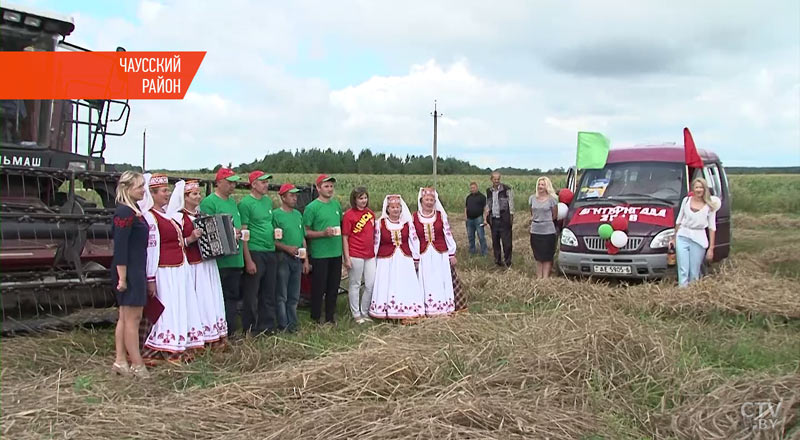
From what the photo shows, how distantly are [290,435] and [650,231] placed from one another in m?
6.49

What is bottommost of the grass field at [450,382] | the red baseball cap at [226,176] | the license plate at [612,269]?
the grass field at [450,382]

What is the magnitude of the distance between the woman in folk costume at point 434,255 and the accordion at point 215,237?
241cm

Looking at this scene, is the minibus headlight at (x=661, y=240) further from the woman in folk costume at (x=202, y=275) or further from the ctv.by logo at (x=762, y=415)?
the woman in folk costume at (x=202, y=275)

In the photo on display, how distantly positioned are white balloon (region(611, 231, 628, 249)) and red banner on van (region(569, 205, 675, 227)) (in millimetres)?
283

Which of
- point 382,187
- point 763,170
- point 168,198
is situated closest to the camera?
point 168,198

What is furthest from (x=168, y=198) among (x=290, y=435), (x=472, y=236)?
(x=472, y=236)

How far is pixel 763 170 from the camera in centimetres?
9600

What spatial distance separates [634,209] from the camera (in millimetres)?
9242

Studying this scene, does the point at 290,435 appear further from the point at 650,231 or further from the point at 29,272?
the point at 650,231

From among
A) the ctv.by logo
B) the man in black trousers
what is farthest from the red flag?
the ctv.by logo

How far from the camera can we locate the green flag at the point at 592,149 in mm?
10297

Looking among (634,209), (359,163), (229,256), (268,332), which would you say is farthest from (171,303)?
(359,163)

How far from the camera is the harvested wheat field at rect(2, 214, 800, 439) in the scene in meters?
3.95

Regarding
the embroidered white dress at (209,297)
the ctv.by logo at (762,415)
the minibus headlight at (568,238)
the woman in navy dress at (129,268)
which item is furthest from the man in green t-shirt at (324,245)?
the ctv.by logo at (762,415)
